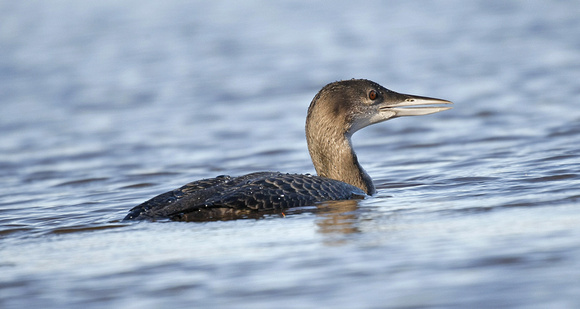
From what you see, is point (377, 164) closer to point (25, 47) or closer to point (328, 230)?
point (328, 230)

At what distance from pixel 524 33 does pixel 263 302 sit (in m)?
12.5

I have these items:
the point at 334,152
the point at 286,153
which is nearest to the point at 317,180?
the point at 334,152

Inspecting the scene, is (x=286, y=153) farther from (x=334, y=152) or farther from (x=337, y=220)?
(x=337, y=220)

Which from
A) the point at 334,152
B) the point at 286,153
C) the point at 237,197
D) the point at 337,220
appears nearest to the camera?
the point at 337,220

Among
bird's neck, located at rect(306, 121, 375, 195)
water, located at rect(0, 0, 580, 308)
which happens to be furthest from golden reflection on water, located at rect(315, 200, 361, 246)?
bird's neck, located at rect(306, 121, 375, 195)

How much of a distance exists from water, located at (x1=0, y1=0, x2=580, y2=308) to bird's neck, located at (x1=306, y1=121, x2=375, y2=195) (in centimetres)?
38

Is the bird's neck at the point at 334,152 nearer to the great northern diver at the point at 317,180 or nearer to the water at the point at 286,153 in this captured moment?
the great northern diver at the point at 317,180

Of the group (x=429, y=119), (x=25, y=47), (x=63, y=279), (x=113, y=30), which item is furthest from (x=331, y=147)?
(x=113, y=30)

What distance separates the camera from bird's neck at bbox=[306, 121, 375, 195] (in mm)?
6852

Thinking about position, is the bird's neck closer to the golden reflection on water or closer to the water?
the water

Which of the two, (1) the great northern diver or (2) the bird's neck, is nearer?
(1) the great northern diver

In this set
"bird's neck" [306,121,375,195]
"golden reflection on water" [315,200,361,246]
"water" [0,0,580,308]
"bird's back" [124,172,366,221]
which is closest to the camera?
"water" [0,0,580,308]

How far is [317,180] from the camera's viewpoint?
628 cm

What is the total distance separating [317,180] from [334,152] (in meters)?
0.65
